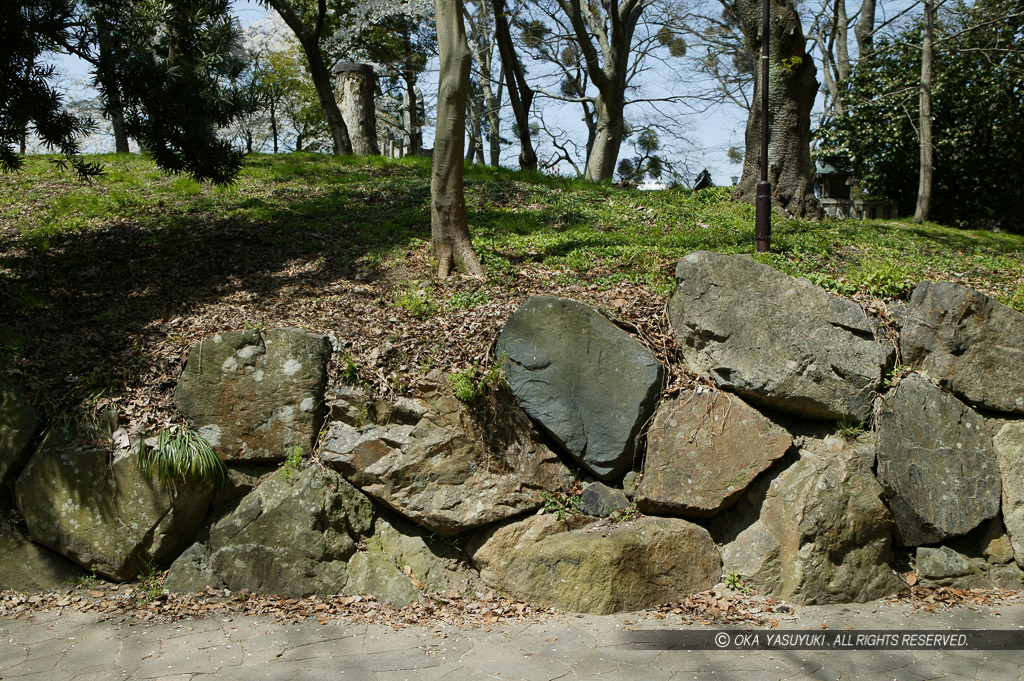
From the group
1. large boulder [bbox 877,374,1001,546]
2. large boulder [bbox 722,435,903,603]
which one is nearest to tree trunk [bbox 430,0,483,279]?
large boulder [bbox 722,435,903,603]

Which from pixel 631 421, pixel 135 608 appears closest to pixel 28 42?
pixel 135 608

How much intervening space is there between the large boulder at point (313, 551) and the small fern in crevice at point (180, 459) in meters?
0.35

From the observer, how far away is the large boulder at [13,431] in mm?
5283

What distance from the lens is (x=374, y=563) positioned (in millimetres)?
5195

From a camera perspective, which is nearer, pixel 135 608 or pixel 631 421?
pixel 135 608

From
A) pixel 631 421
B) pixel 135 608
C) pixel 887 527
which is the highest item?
pixel 631 421

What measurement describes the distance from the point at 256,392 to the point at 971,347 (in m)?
5.81

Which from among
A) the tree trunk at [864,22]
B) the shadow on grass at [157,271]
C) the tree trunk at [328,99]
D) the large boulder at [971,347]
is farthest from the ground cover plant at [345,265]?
the tree trunk at [864,22]

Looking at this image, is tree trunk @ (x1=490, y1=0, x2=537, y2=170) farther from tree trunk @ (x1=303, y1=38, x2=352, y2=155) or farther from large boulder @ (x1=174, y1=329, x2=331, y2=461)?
large boulder @ (x1=174, y1=329, x2=331, y2=461)

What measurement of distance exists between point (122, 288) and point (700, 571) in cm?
622

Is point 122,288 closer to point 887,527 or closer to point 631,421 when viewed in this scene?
point 631,421

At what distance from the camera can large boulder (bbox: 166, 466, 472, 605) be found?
16.8 feet

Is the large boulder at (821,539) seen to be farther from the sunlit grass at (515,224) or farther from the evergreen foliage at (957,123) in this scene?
the evergreen foliage at (957,123)

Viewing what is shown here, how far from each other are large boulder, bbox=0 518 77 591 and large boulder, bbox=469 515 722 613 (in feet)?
10.0
